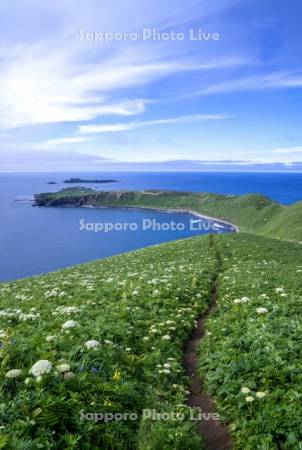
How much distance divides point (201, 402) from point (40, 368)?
3936 millimetres

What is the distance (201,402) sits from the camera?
8398 mm

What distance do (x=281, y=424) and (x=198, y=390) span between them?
2615 mm

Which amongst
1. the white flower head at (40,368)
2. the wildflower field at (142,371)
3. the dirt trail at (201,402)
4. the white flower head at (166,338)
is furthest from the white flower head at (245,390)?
the white flower head at (40,368)

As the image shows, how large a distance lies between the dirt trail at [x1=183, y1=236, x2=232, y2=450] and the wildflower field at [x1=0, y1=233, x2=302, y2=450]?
A: 0.64 ft

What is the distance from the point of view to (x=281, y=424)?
668cm

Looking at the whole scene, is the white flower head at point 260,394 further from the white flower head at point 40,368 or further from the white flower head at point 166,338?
the white flower head at point 40,368

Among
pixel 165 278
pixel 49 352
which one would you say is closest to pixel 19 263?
pixel 165 278

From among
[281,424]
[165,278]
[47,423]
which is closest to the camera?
[47,423]

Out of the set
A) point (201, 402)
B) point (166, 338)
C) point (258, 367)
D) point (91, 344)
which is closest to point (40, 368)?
point (91, 344)

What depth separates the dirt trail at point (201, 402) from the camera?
7066mm

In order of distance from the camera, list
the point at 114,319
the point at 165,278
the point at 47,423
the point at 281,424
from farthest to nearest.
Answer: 1. the point at 165,278
2. the point at 114,319
3. the point at 281,424
4. the point at 47,423

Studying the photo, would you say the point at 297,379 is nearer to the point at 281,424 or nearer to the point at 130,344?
the point at 281,424

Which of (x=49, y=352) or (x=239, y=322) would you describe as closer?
(x=49, y=352)

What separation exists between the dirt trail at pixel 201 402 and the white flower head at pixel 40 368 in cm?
338
